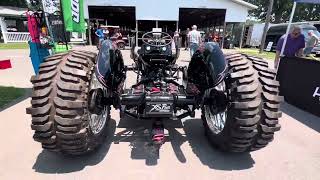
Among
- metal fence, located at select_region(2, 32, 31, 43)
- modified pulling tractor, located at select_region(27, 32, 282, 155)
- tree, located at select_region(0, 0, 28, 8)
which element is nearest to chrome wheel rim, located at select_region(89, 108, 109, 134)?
modified pulling tractor, located at select_region(27, 32, 282, 155)

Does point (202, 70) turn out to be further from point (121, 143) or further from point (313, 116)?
point (313, 116)

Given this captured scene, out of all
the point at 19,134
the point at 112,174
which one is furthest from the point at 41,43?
the point at 112,174

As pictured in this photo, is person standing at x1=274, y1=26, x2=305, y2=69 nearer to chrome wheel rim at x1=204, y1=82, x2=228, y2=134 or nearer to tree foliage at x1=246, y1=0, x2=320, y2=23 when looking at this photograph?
chrome wheel rim at x1=204, y1=82, x2=228, y2=134

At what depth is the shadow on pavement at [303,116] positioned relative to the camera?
5.20 meters

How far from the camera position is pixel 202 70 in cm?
443

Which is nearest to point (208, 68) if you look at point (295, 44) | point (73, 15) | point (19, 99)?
point (19, 99)

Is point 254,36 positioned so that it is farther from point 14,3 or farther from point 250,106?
point 14,3

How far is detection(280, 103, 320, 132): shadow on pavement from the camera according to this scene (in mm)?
5200

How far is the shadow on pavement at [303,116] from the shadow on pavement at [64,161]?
3.88 meters

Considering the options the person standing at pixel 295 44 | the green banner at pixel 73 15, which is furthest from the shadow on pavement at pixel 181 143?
the green banner at pixel 73 15

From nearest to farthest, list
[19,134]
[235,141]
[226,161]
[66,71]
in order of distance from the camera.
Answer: [66,71], [235,141], [226,161], [19,134]

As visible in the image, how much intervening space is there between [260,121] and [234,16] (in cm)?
2375

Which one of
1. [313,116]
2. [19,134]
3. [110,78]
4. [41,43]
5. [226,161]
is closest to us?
[226,161]

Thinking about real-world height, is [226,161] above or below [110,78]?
below
